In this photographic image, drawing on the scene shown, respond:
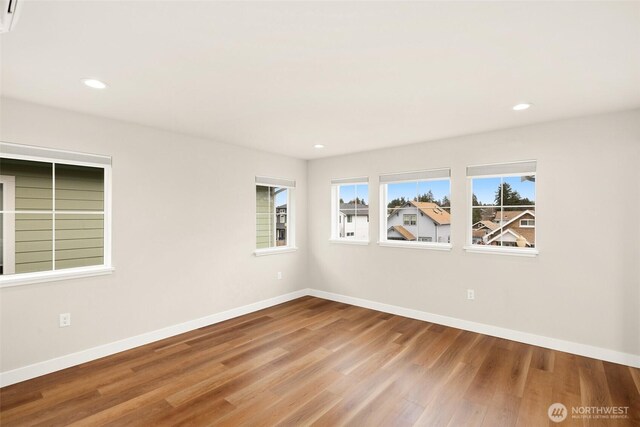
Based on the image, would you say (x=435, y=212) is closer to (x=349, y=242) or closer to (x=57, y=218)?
(x=349, y=242)

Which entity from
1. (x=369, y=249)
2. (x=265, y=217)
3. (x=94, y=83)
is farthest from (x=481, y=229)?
(x=94, y=83)

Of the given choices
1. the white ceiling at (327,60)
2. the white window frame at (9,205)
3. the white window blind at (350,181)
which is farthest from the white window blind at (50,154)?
the white window blind at (350,181)

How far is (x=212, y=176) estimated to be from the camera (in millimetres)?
4121

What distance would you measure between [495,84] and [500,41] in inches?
26.0

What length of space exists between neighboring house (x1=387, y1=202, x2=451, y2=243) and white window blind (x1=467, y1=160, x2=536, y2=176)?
66 cm

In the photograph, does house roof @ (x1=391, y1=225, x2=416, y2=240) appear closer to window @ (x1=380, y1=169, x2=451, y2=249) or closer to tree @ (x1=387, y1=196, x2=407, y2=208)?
window @ (x1=380, y1=169, x2=451, y2=249)

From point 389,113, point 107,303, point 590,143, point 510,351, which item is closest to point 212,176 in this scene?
point 107,303

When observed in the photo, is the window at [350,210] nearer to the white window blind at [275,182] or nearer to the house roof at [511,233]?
the white window blind at [275,182]

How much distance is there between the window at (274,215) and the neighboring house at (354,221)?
2.86ft

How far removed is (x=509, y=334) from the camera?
357 cm

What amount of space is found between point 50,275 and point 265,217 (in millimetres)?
2739

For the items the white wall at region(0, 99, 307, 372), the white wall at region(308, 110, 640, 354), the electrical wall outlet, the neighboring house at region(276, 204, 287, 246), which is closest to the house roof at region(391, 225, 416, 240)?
the white wall at region(308, 110, 640, 354)

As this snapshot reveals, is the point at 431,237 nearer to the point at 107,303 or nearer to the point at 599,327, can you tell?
the point at 599,327

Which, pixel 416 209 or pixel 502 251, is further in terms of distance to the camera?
pixel 416 209
